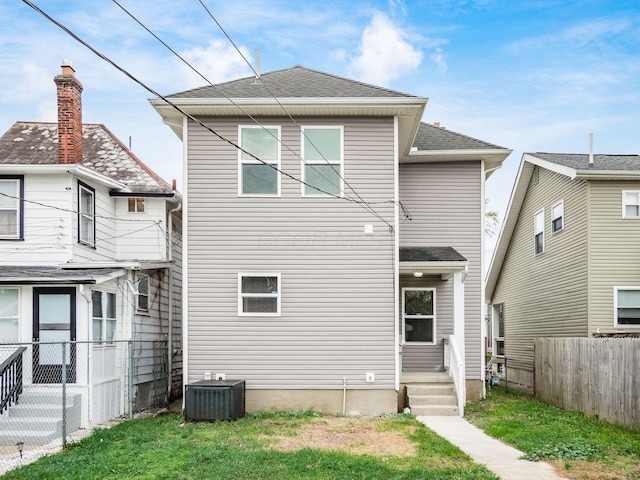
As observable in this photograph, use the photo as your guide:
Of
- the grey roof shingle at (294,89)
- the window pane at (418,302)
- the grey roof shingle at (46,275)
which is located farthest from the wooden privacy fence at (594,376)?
the grey roof shingle at (46,275)

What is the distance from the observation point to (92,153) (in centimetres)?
1728

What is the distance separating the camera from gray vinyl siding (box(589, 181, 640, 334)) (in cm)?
1631

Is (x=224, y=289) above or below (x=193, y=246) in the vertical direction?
below

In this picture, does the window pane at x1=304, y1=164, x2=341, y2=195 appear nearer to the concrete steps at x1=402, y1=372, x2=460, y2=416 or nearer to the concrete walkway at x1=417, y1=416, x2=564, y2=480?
the concrete steps at x1=402, y1=372, x2=460, y2=416

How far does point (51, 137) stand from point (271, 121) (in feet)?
18.7

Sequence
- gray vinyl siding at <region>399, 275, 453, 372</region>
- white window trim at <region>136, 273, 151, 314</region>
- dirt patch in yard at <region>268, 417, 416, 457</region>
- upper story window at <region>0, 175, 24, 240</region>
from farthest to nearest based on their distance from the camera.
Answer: gray vinyl siding at <region>399, 275, 453, 372</region>
white window trim at <region>136, 273, 151, 314</region>
upper story window at <region>0, 175, 24, 240</region>
dirt patch in yard at <region>268, 417, 416, 457</region>

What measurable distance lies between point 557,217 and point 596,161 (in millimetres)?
1856

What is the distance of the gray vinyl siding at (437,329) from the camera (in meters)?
15.7

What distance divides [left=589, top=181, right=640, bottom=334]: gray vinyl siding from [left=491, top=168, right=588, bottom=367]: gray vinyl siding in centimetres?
26

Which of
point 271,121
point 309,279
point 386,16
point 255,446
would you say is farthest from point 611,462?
point 386,16

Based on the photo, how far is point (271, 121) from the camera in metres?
14.0

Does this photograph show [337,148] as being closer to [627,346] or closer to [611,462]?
[627,346]

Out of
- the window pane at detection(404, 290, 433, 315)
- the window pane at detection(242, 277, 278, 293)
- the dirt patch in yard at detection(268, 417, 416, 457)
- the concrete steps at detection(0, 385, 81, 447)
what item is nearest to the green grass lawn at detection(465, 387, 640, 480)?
the dirt patch in yard at detection(268, 417, 416, 457)

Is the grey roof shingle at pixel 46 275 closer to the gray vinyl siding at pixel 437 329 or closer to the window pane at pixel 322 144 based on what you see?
the window pane at pixel 322 144
